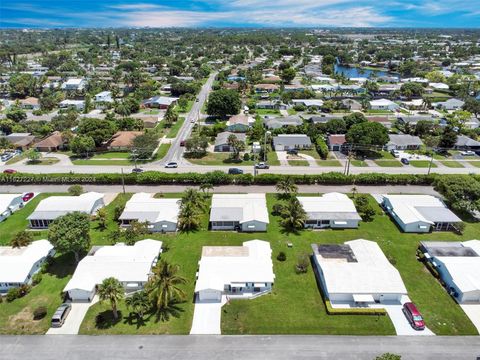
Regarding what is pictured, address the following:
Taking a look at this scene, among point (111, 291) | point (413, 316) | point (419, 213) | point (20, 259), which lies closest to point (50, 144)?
point (20, 259)

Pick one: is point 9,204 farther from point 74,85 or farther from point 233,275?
point 74,85

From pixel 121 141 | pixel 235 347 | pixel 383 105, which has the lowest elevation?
pixel 235 347

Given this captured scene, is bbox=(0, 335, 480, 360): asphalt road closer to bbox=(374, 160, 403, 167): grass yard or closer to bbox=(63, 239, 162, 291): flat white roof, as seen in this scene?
bbox=(63, 239, 162, 291): flat white roof

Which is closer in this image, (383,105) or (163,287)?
(163,287)

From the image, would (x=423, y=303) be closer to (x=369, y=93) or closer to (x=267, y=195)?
(x=267, y=195)

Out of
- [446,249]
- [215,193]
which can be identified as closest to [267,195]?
[215,193]

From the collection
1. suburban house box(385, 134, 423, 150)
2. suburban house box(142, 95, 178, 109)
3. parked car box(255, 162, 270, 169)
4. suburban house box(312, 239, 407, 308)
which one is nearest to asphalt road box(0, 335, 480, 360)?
suburban house box(312, 239, 407, 308)
